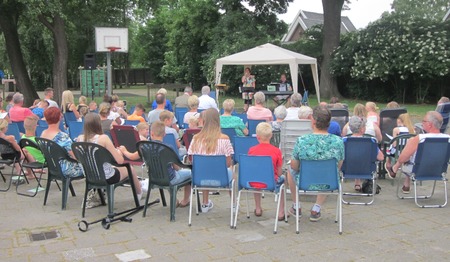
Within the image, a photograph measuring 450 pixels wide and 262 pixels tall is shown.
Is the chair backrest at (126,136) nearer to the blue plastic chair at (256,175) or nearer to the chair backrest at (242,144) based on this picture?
the chair backrest at (242,144)

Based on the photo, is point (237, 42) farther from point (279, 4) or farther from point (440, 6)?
point (440, 6)

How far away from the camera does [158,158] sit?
15.4 ft

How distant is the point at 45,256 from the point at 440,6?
70.6m

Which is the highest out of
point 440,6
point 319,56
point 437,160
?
point 440,6

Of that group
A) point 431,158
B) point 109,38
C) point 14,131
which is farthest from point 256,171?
point 109,38

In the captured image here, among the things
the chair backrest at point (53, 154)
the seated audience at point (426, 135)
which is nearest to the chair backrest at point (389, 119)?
the seated audience at point (426, 135)

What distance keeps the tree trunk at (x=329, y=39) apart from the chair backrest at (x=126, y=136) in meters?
18.0

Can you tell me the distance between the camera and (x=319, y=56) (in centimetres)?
2391

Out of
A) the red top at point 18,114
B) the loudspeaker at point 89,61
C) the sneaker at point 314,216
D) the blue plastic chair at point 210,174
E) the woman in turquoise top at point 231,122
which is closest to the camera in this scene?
the blue plastic chair at point 210,174

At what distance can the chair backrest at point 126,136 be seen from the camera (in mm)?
6311

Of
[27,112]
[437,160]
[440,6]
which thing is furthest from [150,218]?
[440,6]

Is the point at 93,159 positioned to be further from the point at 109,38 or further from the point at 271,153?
the point at 109,38

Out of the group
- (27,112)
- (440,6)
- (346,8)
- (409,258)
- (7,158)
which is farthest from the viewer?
(440,6)

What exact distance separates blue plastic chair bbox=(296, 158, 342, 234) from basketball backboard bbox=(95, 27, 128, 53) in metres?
12.5
